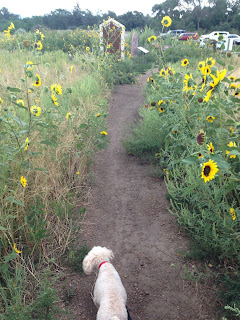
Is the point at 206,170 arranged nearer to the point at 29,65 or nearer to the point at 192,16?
the point at 29,65

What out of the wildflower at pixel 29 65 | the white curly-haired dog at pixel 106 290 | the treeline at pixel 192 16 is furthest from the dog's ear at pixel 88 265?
the treeline at pixel 192 16

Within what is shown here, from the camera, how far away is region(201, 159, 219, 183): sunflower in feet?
4.41

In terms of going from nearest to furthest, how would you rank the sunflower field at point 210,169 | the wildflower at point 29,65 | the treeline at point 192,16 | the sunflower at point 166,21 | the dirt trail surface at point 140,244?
the sunflower field at point 210,169, the dirt trail surface at point 140,244, the wildflower at point 29,65, the sunflower at point 166,21, the treeline at point 192,16

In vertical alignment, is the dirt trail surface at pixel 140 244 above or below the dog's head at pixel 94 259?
below

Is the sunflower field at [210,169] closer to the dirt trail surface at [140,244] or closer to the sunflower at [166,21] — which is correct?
the sunflower at [166,21]

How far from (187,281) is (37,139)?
1998 millimetres

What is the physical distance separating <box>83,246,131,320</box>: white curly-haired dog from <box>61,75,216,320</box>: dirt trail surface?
0.22 m

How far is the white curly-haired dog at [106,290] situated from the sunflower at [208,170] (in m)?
0.91

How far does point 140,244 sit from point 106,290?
77 centimetres

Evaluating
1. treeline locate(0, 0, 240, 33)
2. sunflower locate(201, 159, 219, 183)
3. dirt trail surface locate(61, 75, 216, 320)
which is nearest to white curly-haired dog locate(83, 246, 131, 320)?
dirt trail surface locate(61, 75, 216, 320)

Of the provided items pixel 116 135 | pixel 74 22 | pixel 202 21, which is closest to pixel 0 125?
pixel 116 135

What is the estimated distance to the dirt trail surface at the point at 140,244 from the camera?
1.91 meters

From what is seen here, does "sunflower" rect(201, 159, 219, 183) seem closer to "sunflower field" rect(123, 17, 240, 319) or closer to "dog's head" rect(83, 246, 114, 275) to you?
"sunflower field" rect(123, 17, 240, 319)

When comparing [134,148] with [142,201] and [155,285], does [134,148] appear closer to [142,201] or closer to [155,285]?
[142,201]
